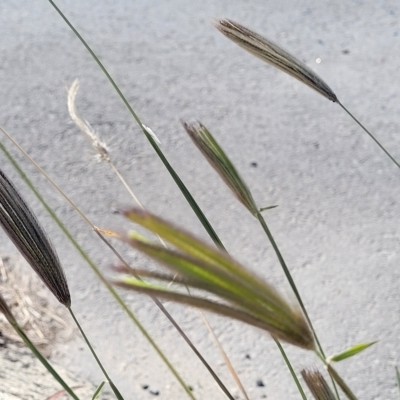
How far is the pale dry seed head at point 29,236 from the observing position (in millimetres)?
503

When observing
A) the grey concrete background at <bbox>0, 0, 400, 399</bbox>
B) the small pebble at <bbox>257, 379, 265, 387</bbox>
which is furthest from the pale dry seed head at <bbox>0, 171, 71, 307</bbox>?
the small pebble at <bbox>257, 379, 265, 387</bbox>

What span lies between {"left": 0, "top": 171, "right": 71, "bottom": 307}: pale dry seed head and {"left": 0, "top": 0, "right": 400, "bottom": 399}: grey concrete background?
121 centimetres

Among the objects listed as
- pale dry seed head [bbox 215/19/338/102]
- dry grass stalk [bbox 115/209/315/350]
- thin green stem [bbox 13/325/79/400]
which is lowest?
dry grass stalk [bbox 115/209/315/350]

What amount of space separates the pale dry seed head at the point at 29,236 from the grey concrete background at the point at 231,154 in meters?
1.21

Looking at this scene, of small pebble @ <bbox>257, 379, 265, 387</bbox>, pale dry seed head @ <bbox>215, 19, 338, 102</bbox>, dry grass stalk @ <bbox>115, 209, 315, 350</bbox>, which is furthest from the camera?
small pebble @ <bbox>257, 379, 265, 387</bbox>

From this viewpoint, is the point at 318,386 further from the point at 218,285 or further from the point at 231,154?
the point at 231,154

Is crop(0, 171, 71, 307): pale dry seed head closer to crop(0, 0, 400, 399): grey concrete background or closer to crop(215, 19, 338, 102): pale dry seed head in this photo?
crop(215, 19, 338, 102): pale dry seed head

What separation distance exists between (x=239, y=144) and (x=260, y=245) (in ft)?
1.69

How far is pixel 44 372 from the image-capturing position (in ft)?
5.16

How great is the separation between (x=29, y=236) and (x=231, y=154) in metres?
2.01

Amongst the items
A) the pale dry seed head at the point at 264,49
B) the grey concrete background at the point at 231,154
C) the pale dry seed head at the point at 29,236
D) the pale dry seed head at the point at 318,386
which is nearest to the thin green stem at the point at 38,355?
the pale dry seed head at the point at 29,236

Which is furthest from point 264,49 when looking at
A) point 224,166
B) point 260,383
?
point 260,383

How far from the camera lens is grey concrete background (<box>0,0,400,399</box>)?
1.90 metres

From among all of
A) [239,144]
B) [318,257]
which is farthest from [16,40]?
[318,257]
